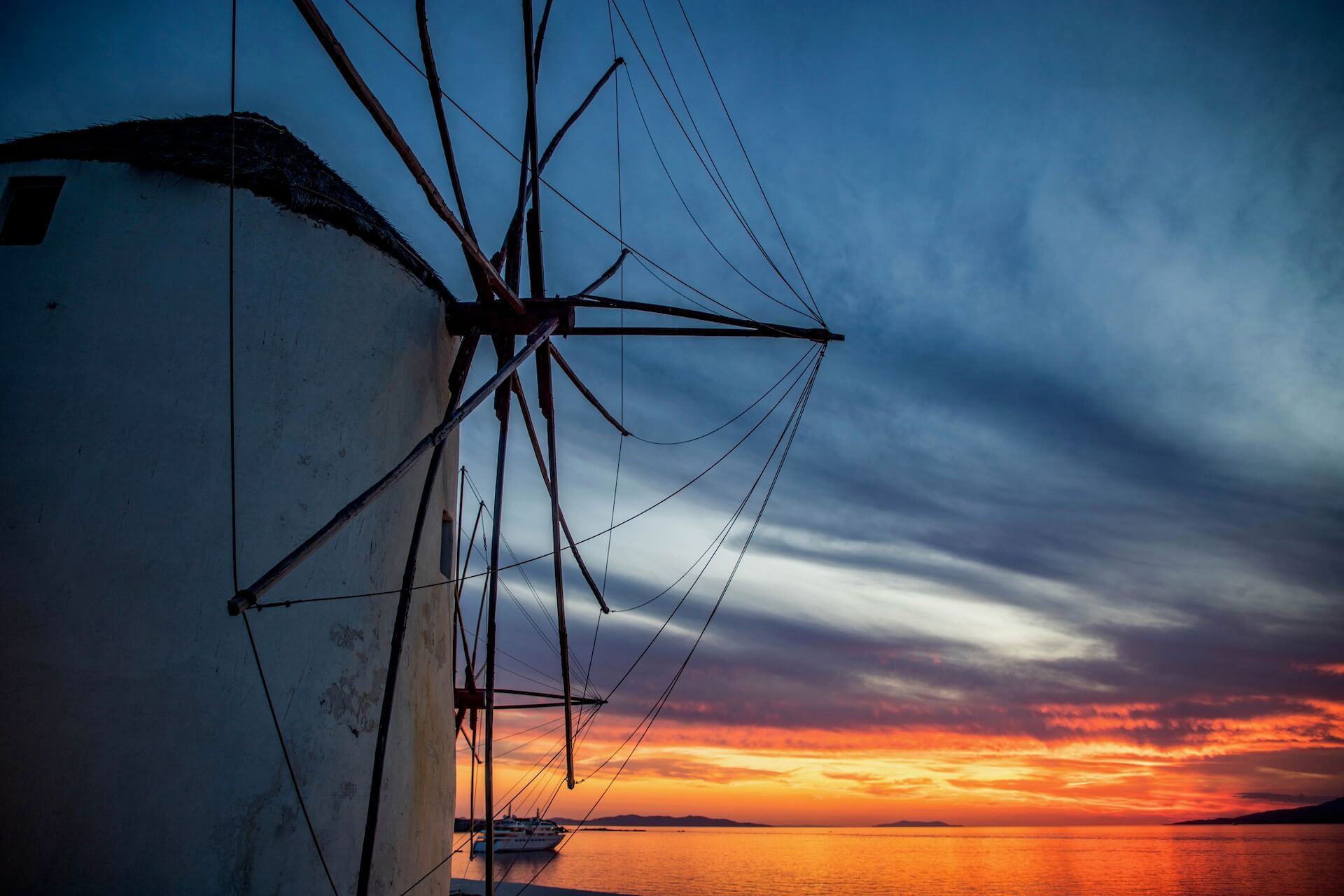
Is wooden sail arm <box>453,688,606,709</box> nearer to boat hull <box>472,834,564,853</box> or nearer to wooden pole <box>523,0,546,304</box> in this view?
wooden pole <box>523,0,546,304</box>

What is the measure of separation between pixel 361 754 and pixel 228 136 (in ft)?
21.3

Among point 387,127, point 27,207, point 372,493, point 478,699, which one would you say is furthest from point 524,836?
point 387,127

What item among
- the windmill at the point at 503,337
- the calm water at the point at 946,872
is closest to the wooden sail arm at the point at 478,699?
the windmill at the point at 503,337

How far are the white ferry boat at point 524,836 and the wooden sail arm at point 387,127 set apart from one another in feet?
168

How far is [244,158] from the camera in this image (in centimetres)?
817

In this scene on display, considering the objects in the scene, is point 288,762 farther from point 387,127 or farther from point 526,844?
point 526,844

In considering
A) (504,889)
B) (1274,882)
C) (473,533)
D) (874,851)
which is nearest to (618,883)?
(504,889)

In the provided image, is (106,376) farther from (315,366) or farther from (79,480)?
(315,366)

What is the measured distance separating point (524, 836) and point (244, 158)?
68.5 meters

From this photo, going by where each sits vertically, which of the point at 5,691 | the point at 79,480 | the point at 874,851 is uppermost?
the point at 79,480

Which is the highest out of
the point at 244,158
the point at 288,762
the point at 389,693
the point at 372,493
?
the point at 244,158

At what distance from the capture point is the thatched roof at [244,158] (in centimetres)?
782

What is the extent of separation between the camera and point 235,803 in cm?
645

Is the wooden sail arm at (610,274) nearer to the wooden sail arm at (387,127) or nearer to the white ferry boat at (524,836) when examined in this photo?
the wooden sail arm at (387,127)
